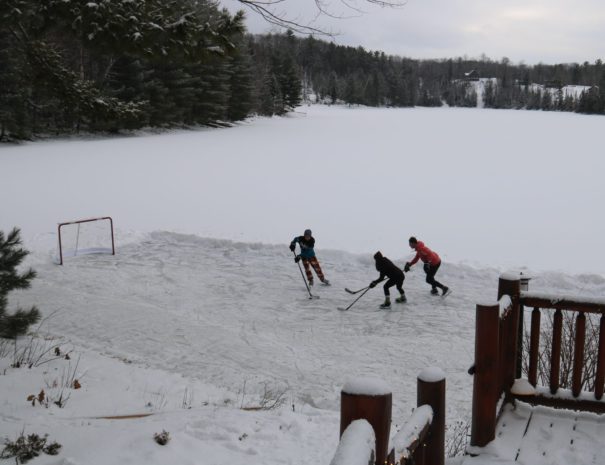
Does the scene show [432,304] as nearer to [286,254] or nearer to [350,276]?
[350,276]

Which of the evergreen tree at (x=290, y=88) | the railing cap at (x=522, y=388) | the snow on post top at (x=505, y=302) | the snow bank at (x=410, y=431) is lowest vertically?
the railing cap at (x=522, y=388)

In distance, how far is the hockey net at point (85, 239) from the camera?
51.2ft

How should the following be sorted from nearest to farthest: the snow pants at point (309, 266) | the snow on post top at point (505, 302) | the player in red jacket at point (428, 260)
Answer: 1. the snow on post top at point (505, 302)
2. the player in red jacket at point (428, 260)
3. the snow pants at point (309, 266)

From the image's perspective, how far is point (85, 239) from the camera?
16.8m

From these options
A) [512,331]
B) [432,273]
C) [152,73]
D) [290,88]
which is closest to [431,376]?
[512,331]

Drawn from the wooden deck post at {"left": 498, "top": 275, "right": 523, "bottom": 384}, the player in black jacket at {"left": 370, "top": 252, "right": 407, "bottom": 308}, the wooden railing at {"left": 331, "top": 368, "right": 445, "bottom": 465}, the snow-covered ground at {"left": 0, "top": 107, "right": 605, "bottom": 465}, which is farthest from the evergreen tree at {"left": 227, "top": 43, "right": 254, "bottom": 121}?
the wooden railing at {"left": 331, "top": 368, "right": 445, "bottom": 465}

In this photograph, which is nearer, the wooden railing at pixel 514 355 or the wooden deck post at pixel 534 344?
the wooden railing at pixel 514 355

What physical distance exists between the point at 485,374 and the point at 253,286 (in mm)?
9240

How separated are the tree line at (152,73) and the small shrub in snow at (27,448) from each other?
3531 millimetres

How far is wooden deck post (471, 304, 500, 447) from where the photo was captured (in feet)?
13.8

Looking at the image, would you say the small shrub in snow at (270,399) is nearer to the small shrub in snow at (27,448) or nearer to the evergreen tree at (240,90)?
the small shrub in snow at (27,448)

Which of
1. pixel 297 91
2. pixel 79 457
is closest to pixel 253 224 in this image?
pixel 79 457

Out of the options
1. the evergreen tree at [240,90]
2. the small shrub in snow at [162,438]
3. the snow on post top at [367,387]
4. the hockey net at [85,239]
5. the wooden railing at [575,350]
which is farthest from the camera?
the evergreen tree at [240,90]

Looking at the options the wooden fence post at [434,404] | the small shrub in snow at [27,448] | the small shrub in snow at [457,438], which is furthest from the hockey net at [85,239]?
the wooden fence post at [434,404]
